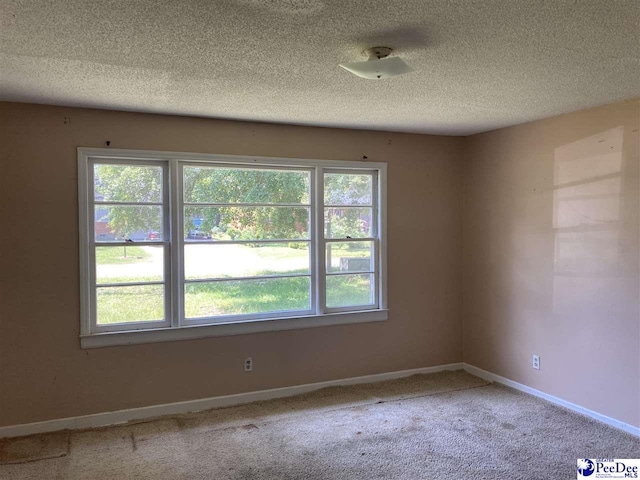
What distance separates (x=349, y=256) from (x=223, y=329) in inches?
52.5

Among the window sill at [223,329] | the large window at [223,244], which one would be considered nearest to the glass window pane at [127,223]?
the large window at [223,244]

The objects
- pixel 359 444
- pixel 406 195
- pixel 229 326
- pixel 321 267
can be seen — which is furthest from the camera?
pixel 406 195

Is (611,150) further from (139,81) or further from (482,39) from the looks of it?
(139,81)

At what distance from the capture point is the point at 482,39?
2.18 metres

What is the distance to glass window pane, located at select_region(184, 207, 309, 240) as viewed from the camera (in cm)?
389

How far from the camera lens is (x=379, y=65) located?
7.20 ft

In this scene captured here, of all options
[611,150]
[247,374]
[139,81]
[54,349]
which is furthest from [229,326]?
[611,150]

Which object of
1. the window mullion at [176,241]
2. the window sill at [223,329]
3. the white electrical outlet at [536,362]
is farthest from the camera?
the white electrical outlet at [536,362]

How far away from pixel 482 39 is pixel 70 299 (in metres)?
3.14

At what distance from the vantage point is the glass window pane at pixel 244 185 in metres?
3.88

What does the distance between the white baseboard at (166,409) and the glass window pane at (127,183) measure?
161 centimetres

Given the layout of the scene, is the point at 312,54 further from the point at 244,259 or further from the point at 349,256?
the point at 349,256

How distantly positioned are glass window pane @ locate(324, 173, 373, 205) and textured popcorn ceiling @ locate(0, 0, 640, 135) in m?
0.85

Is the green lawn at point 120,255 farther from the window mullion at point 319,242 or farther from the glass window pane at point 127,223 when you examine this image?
the window mullion at point 319,242
